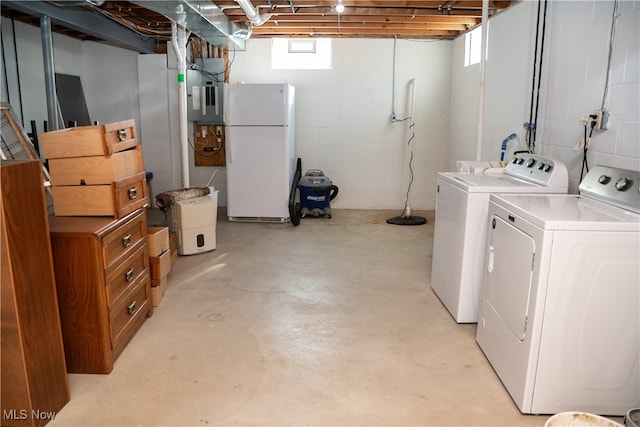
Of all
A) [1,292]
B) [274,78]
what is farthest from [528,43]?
[1,292]

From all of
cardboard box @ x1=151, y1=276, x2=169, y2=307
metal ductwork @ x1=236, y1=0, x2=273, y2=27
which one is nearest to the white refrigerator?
metal ductwork @ x1=236, y1=0, x2=273, y2=27

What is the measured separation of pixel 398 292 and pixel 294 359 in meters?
1.28

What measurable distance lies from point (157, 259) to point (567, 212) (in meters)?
2.53

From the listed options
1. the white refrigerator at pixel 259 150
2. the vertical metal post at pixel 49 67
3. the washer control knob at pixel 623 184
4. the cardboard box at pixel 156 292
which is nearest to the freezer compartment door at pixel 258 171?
the white refrigerator at pixel 259 150

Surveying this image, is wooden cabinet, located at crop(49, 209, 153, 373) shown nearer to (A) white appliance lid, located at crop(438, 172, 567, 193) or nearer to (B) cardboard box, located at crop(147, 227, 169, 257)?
(B) cardboard box, located at crop(147, 227, 169, 257)

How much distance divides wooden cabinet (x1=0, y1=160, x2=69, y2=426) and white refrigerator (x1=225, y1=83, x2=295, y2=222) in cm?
384

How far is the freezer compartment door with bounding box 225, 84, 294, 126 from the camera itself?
5569mm

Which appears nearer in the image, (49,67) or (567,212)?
(567,212)

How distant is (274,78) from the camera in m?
6.38

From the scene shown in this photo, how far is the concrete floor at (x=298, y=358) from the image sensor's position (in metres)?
2.13

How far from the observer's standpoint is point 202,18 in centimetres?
429

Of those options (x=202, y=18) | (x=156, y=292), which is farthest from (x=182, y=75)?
(x=156, y=292)

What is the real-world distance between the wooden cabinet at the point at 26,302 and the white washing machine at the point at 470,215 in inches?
90.0

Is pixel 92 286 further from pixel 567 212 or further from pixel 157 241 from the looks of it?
pixel 567 212
